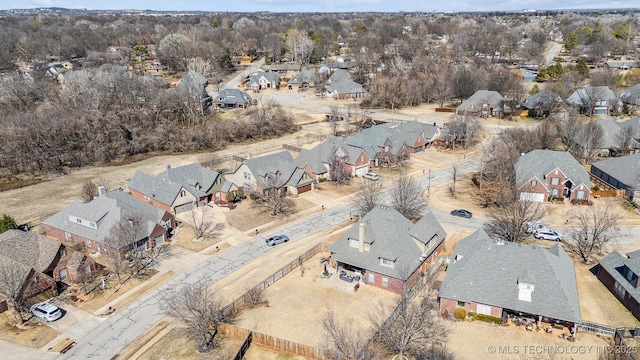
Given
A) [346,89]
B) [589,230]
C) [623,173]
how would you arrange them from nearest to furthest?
[589,230] < [623,173] < [346,89]

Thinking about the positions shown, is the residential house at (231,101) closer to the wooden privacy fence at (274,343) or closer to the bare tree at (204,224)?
the bare tree at (204,224)

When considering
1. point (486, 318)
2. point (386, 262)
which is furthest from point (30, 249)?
point (486, 318)

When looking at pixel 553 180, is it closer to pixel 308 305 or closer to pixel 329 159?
pixel 329 159

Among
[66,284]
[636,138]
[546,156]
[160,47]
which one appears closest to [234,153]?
[66,284]

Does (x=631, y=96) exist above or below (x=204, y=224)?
above

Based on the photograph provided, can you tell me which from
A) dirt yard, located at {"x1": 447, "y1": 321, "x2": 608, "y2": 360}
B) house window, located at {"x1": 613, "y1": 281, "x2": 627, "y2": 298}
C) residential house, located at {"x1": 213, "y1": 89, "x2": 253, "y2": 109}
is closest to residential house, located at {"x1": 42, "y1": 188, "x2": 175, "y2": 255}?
dirt yard, located at {"x1": 447, "y1": 321, "x2": 608, "y2": 360}

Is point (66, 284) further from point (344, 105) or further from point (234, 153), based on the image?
point (344, 105)

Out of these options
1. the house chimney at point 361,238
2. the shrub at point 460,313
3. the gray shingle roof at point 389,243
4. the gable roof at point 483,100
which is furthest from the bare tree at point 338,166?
the gable roof at point 483,100

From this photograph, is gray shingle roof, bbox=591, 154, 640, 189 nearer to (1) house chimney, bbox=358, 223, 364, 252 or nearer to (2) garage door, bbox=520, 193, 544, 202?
(2) garage door, bbox=520, 193, 544, 202
